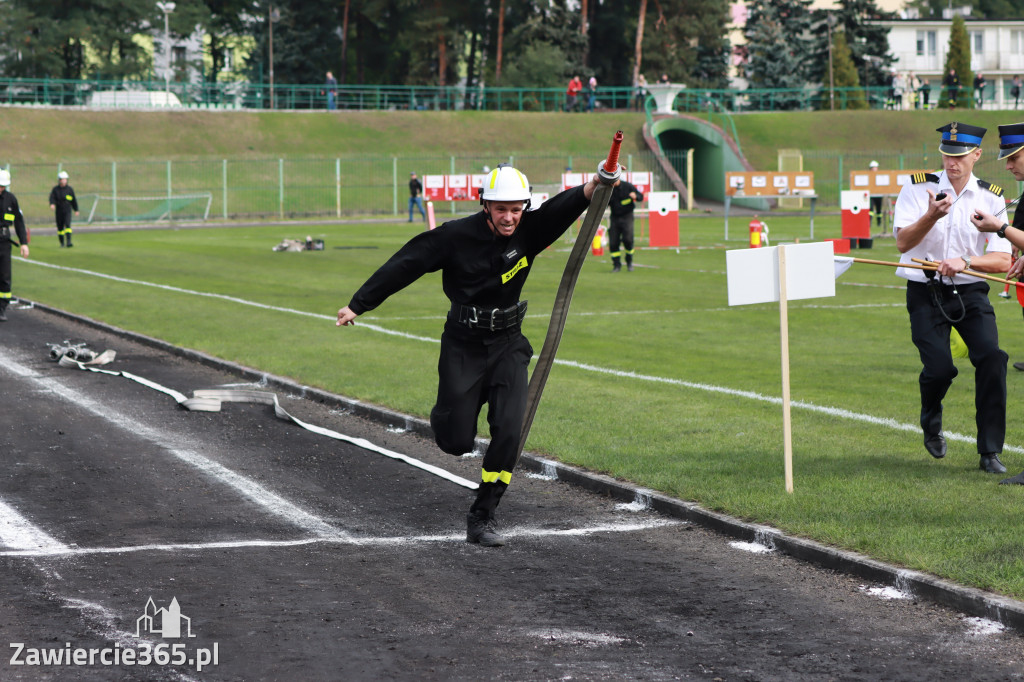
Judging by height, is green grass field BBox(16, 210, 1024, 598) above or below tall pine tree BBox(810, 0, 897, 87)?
below

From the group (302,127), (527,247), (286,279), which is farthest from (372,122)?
(527,247)

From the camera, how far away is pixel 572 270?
8.12 m

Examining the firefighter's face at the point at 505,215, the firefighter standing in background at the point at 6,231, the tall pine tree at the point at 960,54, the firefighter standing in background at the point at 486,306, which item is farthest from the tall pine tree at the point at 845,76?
the firefighter's face at the point at 505,215

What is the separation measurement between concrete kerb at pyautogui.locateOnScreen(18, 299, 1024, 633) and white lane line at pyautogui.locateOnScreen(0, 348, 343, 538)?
1.85m

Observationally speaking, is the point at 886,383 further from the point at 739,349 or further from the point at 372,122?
the point at 372,122

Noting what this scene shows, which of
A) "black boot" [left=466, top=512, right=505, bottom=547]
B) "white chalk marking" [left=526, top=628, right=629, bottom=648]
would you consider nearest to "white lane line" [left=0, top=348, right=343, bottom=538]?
"black boot" [left=466, top=512, right=505, bottom=547]

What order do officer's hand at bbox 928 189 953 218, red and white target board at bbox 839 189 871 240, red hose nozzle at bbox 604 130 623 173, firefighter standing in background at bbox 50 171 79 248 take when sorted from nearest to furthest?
red hose nozzle at bbox 604 130 623 173, officer's hand at bbox 928 189 953 218, red and white target board at bbox 839 189 871 240, firefighter standing in background at bbox 50 171 79 248

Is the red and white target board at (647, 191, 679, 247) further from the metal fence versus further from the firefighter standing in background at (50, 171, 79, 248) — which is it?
the metal fence

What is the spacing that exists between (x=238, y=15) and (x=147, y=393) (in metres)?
79.8

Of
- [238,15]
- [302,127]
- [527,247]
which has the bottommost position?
[527,247]

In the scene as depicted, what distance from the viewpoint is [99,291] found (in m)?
24.0

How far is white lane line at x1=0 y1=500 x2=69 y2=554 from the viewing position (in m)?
7.34

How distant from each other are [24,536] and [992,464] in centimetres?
602

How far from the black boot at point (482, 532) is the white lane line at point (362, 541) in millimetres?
79
